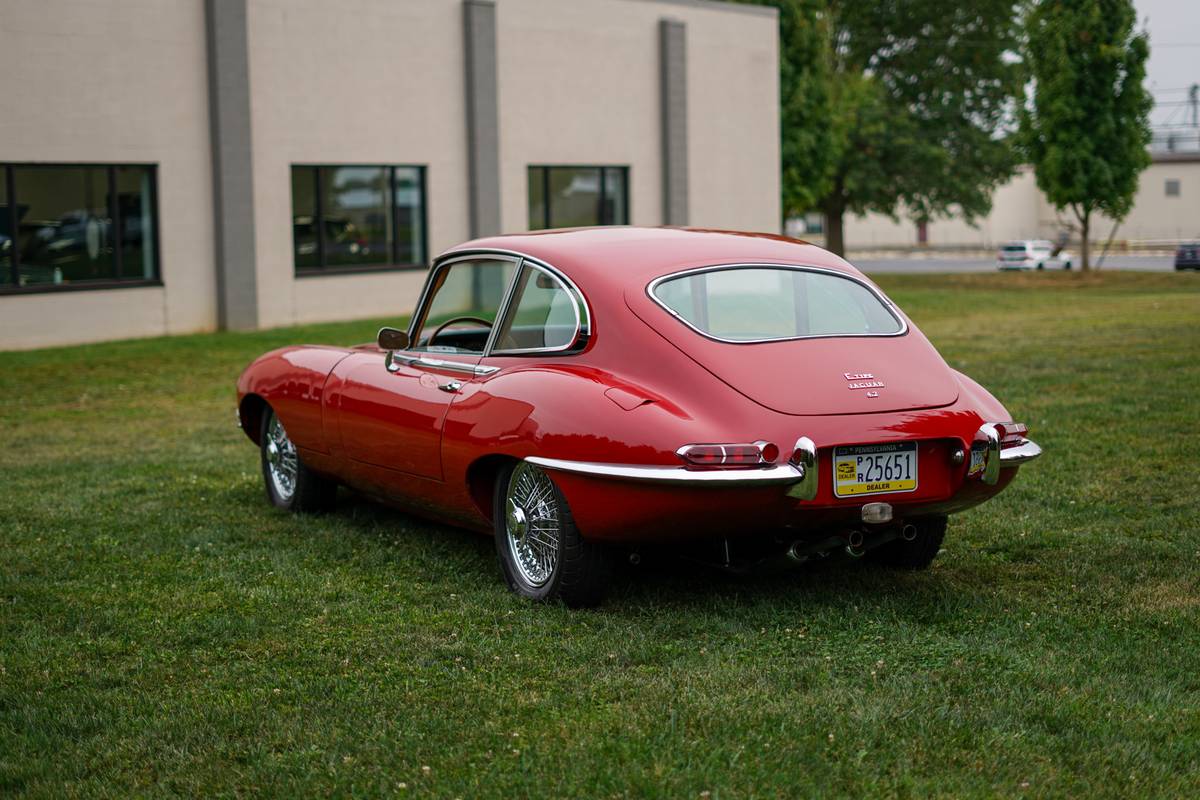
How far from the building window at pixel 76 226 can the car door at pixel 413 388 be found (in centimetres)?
1338

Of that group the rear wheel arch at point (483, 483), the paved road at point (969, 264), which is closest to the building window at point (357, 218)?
the rear wheel arch at point (483, 483)

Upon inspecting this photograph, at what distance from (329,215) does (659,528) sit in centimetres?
1836

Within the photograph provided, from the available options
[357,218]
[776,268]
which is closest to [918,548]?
[776,268]

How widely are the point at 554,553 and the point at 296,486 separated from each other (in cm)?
257

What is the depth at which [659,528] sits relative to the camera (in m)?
5.43

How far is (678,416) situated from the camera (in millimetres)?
5383

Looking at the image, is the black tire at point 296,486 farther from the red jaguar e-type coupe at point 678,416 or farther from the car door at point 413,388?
the red jaguar e-type coupe at point 678,416

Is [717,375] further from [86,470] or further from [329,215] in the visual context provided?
[329,215]

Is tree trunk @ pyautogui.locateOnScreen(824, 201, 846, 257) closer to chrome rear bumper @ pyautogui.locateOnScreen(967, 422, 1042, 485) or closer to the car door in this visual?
the car door

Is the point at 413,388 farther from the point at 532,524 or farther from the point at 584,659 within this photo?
the point at 584,659

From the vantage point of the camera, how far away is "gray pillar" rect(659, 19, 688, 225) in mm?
27062

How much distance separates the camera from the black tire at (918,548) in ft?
20.6

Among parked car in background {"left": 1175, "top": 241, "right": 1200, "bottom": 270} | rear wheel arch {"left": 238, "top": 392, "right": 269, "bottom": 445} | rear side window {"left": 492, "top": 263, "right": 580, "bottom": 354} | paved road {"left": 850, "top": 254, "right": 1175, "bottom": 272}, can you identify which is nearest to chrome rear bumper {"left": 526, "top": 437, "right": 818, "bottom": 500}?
rear side window {"left": 492, "top": 263, "right": 580, "bottom": 354}

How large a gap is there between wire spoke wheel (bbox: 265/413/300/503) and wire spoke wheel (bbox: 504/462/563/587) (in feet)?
7.69
